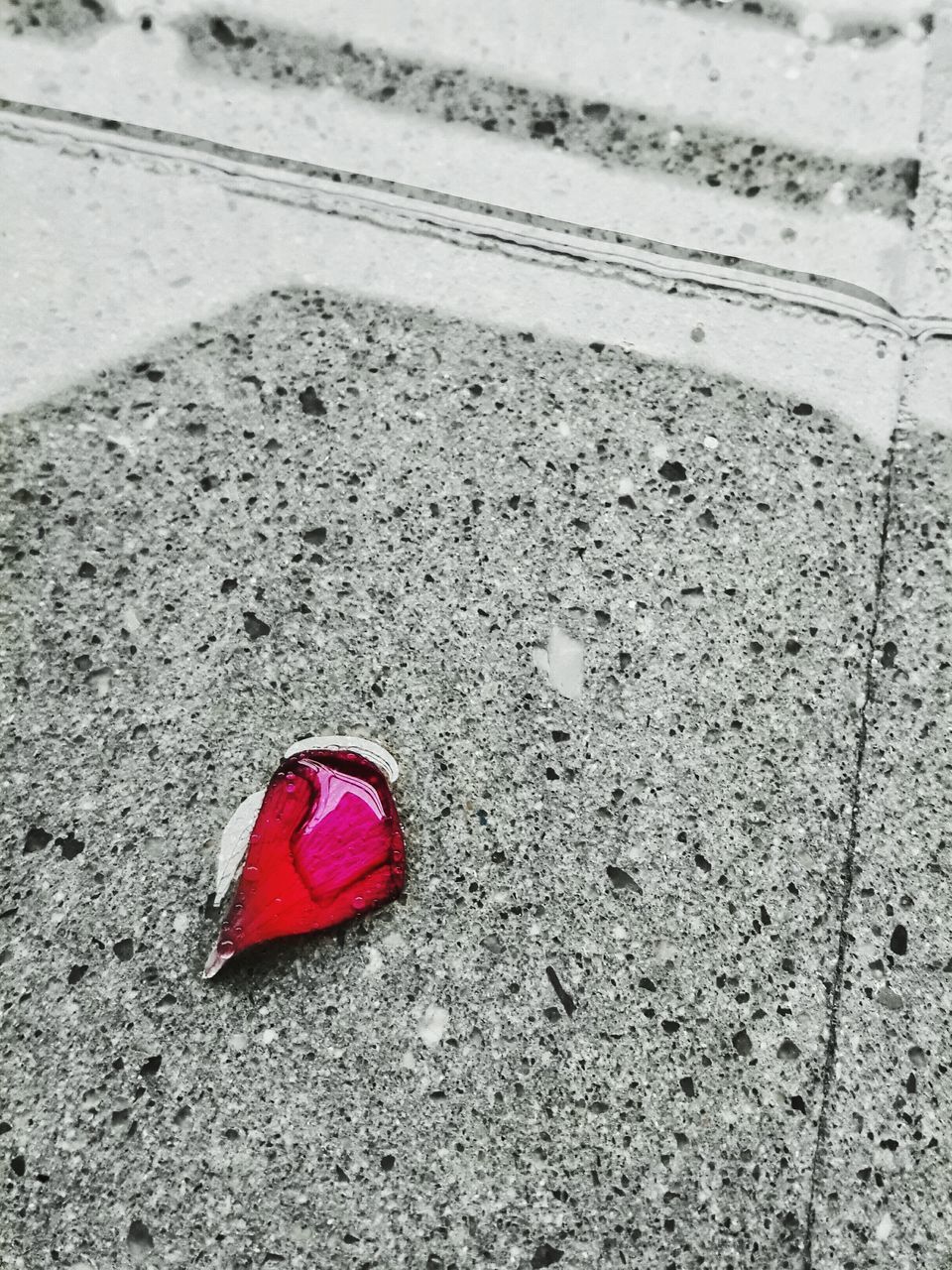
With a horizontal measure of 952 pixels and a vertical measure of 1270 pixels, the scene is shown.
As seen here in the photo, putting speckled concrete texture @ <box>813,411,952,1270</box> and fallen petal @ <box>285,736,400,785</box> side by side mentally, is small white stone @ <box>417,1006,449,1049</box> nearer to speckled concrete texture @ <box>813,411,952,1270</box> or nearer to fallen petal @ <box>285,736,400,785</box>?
fallen petal @ <box>285,736,400,785</box>

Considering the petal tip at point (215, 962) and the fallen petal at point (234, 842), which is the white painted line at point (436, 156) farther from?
the petal tip at point (215, 962)

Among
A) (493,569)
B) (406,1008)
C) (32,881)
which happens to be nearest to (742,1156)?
(406,1008)

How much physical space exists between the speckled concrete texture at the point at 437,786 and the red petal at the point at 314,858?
0.14 ft

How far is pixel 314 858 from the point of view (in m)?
1.30

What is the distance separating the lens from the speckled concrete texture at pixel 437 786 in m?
1.25

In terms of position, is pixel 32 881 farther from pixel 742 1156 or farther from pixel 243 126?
pixel 243 126

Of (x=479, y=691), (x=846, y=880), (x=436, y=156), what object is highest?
(x=436, y=156)

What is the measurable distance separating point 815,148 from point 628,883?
1.24 metres

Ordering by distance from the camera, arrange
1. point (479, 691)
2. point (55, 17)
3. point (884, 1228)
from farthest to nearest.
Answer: point (55, 17)
point (479, 691)
point (884, 1228)

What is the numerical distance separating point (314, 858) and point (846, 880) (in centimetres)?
78

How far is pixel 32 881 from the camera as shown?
1.31 m

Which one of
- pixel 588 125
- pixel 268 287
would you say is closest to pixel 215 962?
pixel 268 287

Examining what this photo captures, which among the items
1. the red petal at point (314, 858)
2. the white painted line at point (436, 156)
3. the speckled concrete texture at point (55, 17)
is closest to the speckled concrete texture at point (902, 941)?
the white painted line at point (436, 156)

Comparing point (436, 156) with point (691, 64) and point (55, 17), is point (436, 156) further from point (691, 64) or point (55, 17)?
point (55, 17)
